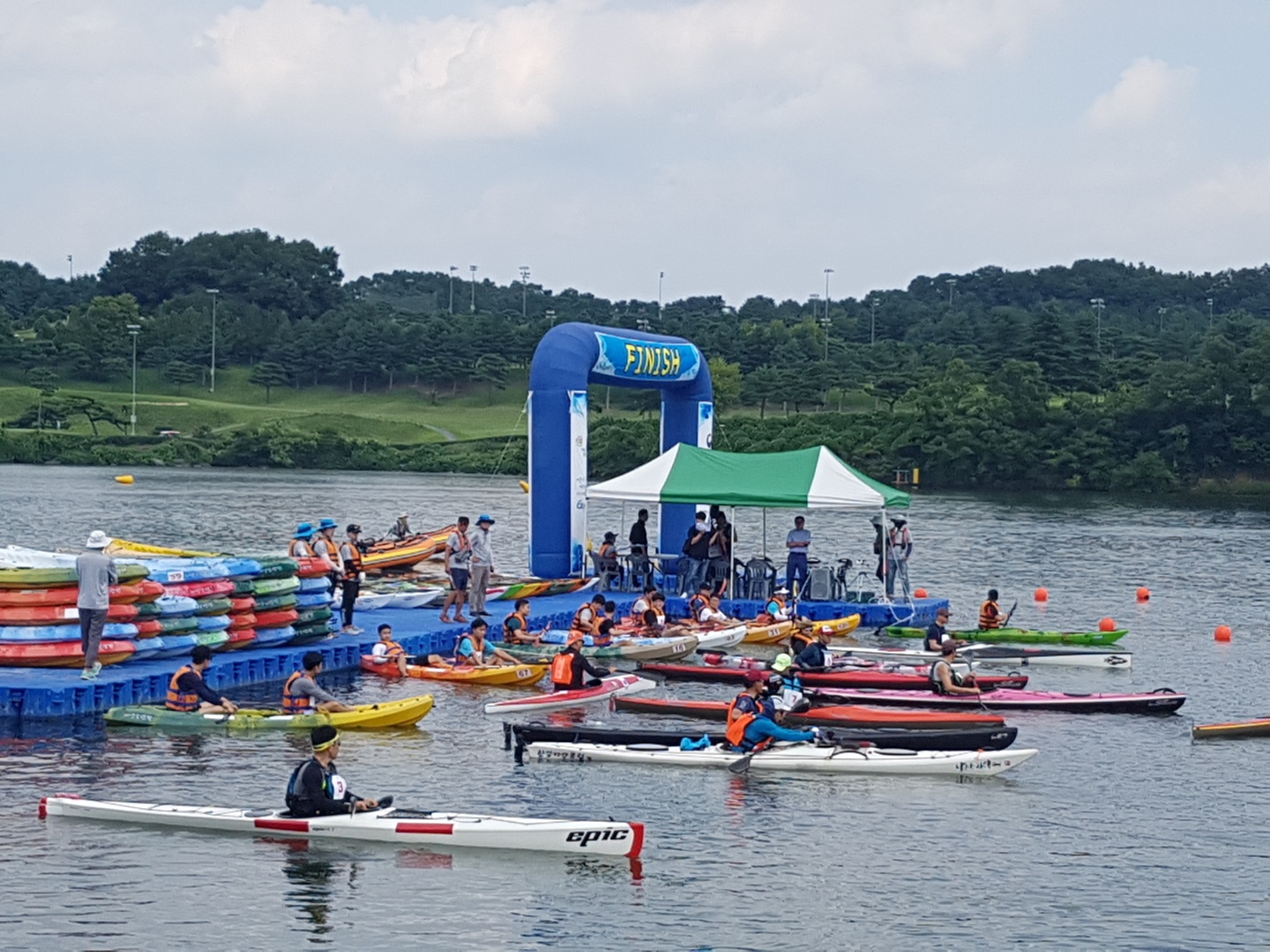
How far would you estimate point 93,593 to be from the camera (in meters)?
24.2

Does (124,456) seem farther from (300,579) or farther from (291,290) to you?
(300,579)

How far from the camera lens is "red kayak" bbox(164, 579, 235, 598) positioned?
1051 inches

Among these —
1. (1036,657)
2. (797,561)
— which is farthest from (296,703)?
(797,561)

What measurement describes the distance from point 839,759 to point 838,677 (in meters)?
5.71

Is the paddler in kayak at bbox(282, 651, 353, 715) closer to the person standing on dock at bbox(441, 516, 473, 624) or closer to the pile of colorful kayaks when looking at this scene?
the pile of colorful kayaks

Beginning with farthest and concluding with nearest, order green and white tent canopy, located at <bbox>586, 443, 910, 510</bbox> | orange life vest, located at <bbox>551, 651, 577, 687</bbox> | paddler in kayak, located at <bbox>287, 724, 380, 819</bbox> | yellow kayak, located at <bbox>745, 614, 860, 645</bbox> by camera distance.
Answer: green and white tent canopy, located at <bbox>586, 443, 910, 510</bbox>
yellow kayak, located at <bbox>745, 614, 860, 645</bbox>
orange life vest, located at <bbox>551, 651, 577, 687</bbox>
paddler in kayak, located at <bbox>287, 724, 380, 819</bbox>

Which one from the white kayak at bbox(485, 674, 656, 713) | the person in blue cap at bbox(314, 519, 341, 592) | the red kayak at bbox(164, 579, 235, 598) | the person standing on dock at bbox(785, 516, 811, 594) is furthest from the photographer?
the person standing on dock at bbox(785, 516, 811, 594)

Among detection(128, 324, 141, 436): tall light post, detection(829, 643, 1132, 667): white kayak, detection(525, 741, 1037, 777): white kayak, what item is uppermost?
detection(128, 324, 141, 436): tall light post

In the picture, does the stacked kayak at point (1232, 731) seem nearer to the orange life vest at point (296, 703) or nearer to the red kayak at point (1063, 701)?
the red kayak at point (1063, 701)

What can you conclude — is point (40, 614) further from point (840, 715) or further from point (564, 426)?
point (564, 426)

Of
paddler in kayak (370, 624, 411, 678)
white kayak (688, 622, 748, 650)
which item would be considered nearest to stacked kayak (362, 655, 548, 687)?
paddler in kayak (370, 624, 411, 678)

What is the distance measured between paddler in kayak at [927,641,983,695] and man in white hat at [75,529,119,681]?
13.0 meters

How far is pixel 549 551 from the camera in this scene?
38406 millimetres

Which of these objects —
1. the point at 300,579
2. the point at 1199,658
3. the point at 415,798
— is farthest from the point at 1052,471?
the point at 415,798
